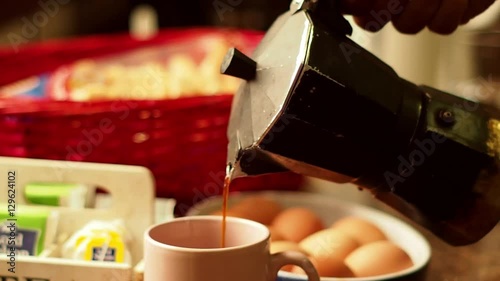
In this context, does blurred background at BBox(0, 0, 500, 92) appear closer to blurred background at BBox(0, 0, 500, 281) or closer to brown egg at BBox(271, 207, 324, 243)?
blurred background at BBox(0, 0, 500, 281)

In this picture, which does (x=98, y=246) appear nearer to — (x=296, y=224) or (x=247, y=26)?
(x=296, y=224)

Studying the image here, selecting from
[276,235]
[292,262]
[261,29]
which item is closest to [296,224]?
[276,235]

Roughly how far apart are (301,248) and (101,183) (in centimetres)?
21

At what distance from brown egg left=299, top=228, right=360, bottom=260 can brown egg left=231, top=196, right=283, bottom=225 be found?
0.09m

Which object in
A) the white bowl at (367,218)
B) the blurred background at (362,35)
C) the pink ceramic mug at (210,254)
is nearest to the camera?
the pink ceramic mug at (210,254)

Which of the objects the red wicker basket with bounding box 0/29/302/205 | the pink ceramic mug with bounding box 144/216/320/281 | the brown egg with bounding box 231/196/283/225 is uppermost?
the red wicker basket with bounding box 0/29/302/205

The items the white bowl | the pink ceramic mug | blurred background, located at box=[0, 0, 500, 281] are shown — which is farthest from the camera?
blurred background, located at box=[0, 0, 500, 281]

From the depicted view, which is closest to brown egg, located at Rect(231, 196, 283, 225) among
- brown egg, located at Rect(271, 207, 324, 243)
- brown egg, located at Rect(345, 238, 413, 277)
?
brown egg, located at Rect(271, 207, 324, 243)

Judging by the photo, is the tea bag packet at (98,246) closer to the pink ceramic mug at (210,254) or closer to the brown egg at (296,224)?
the pink ceramic mug at (210,254)

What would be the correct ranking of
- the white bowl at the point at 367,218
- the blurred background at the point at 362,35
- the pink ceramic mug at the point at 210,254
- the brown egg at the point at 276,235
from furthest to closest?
the blurred background at the point at 362,35
the brown egg at the point at 276,235
the white bowl at the point at 367,218
the pink ceramic mug at the point at 210,254

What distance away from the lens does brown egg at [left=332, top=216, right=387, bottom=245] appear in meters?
0.71

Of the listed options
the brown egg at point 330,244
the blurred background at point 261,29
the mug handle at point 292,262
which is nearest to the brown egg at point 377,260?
the brown egg at point 330,244

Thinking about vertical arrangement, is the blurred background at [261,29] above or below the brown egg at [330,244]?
above

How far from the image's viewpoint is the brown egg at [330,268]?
607mm
